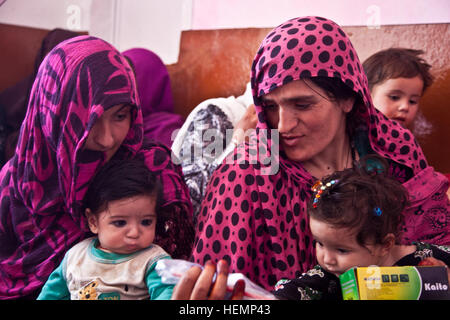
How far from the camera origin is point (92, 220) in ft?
4.69

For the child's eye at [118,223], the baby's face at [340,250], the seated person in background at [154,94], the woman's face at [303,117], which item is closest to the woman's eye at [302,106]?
the woman's face at [303,117]

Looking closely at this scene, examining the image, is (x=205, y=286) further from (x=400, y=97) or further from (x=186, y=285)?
(x=400, y=97)

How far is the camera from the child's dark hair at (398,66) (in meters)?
2.17

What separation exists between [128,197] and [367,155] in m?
0.74

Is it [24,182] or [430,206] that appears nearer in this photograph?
[24,182]

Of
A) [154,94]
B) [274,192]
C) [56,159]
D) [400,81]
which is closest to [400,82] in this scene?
[400,81]

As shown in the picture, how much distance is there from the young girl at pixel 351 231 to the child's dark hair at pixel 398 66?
92cm

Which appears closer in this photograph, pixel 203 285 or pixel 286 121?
pixel 203 285

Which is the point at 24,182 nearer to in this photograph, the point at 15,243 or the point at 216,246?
the point at 15,243

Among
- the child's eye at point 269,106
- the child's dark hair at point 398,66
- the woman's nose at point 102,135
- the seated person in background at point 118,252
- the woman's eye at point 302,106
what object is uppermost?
the child's dark hair at point 398,66

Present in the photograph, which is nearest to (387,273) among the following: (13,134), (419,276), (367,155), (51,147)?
(419,276)

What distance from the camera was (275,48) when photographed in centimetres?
161

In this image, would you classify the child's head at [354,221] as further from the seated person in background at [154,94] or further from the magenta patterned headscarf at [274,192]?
the seated person in background at [154,94]

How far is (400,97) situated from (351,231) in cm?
108
